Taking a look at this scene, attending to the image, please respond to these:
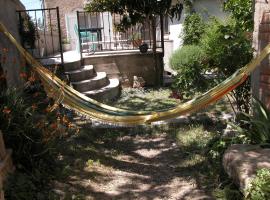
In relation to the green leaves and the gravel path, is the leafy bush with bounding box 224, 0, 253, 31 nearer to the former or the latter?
the green leaves

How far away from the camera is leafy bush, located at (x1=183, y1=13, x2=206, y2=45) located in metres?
11.0

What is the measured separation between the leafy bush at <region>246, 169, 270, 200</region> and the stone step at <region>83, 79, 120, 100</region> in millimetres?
4779

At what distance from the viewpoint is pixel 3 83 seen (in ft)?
14.4

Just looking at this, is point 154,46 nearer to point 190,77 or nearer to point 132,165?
point 190,77

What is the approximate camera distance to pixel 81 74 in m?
7.49

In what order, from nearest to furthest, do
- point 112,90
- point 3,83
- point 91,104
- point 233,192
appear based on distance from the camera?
point 233,192 → point 91,104 → point 3,83 → point 112,90

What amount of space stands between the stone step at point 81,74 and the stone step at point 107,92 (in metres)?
0.43

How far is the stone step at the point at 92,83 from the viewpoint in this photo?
7.11 meters

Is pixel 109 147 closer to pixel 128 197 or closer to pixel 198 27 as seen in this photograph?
pixel 128 197

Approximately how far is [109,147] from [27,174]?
1647 mm

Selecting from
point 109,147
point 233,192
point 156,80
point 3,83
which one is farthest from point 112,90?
point 233,192

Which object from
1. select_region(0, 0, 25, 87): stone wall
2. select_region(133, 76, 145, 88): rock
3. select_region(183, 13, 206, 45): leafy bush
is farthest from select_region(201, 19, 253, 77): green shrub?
select_region(183, 13, 206, 45): leafy bush

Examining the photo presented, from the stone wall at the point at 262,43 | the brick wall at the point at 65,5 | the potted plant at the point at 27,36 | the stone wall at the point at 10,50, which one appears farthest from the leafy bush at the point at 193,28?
the brick wall at the point at 65,5

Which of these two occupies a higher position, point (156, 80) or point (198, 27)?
point (198, 27)
